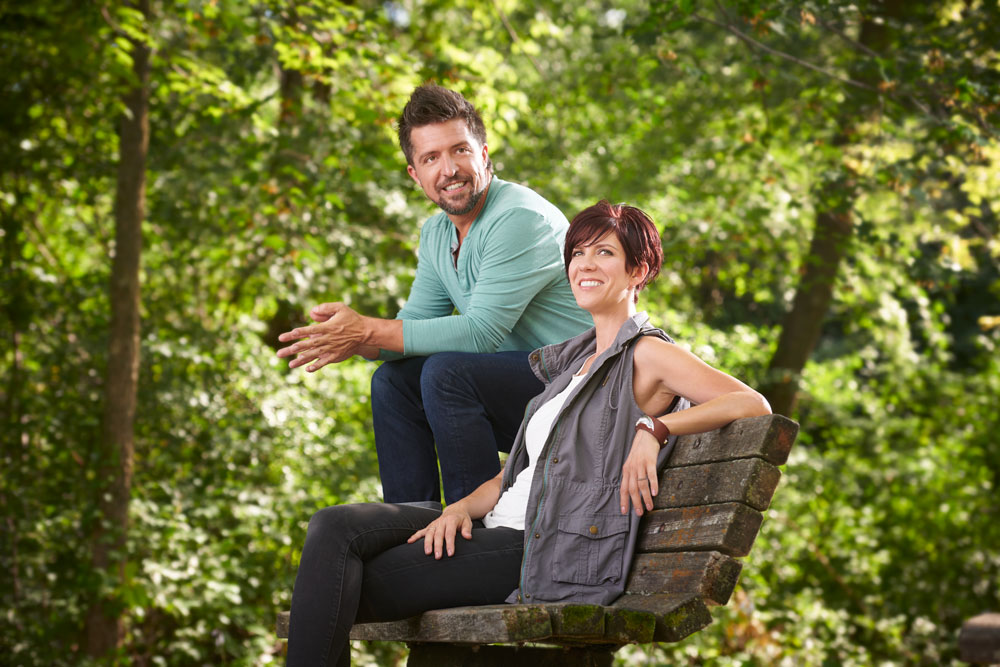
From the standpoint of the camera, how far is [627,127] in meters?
10.0

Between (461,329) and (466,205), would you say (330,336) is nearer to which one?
(461,329)

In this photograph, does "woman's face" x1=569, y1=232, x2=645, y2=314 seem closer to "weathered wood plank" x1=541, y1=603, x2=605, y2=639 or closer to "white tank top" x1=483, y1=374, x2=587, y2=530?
"white tank top" x1=483, y1=374, x2=587, y2=530

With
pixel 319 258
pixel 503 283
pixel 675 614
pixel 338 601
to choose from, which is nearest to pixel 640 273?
pixel 503 283

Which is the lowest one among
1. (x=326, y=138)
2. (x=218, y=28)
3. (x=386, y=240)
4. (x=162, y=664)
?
(x=162, y=664)

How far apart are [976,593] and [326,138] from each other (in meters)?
6.64

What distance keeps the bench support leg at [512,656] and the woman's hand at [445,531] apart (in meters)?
0.24

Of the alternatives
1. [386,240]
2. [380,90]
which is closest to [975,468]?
[386,240]

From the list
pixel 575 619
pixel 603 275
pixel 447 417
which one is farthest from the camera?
pixel 447 417

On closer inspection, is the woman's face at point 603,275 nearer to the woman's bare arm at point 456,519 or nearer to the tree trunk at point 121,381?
the woman's bare arm at point 456,519

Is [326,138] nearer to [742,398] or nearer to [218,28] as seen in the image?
[218,28]

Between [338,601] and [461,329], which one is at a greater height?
[461,329]

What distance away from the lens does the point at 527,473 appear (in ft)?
8.05

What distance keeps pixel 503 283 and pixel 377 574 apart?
90cm

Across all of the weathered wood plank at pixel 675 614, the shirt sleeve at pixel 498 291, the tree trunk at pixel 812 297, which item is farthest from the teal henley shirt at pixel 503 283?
the tree trunk at pixel 812 297
